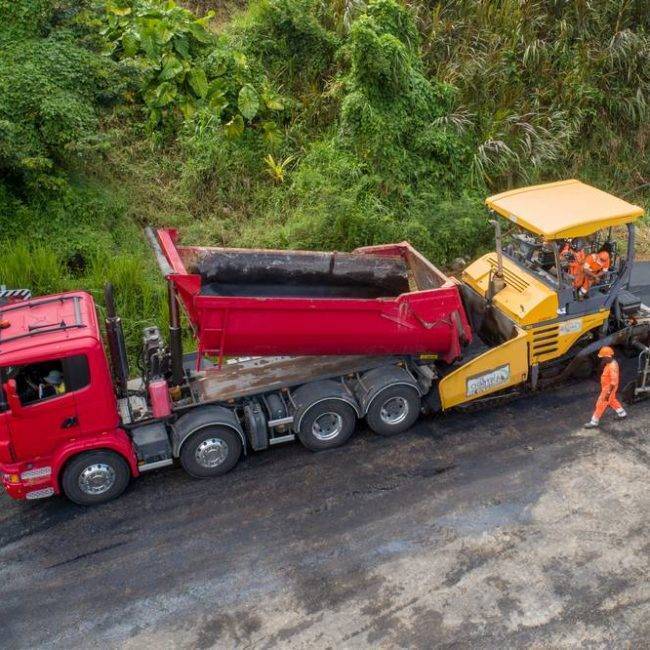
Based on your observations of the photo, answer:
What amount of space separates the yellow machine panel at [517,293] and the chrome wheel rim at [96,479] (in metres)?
5.04

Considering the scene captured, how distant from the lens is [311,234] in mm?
11430

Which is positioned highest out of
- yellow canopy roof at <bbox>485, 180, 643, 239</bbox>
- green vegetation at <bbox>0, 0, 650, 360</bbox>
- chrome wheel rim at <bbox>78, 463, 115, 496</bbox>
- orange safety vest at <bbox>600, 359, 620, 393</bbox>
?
green vegetation at <bbox>0, 0, 650, 360</bbox>

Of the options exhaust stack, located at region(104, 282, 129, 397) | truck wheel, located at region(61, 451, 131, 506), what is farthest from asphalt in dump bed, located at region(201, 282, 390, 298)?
truck wheel, located at region(61, 451, 131, 506)

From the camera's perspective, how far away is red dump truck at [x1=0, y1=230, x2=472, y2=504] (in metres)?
Result: 6.86

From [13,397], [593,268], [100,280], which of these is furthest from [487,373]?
[100,280]

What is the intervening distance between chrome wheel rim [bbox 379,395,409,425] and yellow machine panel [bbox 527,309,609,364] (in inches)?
66.4

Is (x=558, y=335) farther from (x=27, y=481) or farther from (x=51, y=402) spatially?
(x=27, y=481)

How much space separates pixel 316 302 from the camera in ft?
24.0

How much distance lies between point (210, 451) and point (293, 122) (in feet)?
26.2

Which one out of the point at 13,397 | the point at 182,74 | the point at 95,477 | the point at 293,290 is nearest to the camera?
the point at 13,397

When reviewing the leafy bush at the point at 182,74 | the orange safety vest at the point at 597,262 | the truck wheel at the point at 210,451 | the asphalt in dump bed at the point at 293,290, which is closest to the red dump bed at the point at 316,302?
the asphalt in dump bed at the point at 293,290

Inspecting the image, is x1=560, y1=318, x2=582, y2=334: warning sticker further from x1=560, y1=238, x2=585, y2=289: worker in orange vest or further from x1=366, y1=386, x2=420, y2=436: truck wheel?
x1=366, y1=386, x2=420, y2=436: truck wheel

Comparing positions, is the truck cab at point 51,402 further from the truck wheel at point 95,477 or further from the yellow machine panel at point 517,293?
the yellow machine panel at point 517,293

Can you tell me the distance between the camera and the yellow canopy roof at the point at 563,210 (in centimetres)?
780
